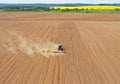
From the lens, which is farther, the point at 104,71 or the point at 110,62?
the point at 110,62

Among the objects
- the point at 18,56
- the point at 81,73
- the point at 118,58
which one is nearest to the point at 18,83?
the point at 81,73

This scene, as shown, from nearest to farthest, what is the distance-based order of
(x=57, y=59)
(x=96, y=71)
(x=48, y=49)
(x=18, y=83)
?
(x=18, y=83)
(x=96, y=71)
(x=57, y=59)
(x=48, y=49)

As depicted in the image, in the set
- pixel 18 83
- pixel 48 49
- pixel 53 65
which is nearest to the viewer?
pixel 18 83

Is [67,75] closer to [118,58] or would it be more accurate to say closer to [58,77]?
[58,77]

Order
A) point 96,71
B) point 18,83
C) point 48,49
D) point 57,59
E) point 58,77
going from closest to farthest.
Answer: point 18,83, point 58,77, point 96,71, point 57,59, point 48,49

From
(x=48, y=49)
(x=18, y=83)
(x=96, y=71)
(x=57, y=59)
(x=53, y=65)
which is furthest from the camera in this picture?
(x=48, y=49)

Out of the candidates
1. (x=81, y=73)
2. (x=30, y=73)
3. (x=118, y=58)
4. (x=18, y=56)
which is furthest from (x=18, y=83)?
(x=118, y=58)

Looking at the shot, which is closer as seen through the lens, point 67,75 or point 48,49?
point 67,75

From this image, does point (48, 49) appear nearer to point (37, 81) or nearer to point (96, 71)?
point (96, 71)
